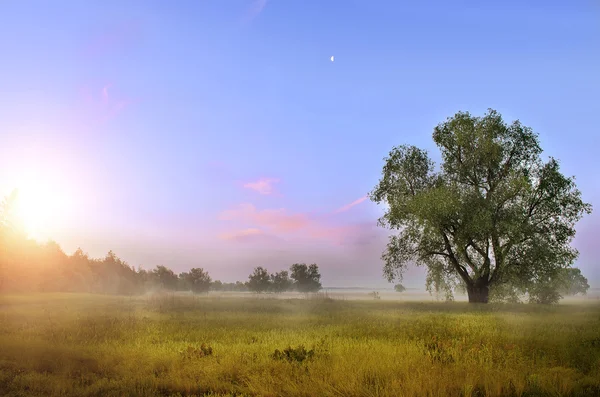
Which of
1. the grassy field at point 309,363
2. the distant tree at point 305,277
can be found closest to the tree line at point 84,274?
the distant tree at point 305,277

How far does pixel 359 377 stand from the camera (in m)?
9.34

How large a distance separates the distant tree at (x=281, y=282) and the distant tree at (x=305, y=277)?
8.45 ft

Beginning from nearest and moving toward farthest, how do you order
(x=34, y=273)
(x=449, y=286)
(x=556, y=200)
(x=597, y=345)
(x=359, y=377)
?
1. (x=359, y=377)
2. (x=597, y=345)
3. (x=556, y=200)
4. (x=449, y=286)
5. (x=34, y=273)

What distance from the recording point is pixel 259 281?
10512 centimetres

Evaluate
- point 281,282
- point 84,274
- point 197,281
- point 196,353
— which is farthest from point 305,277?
point 196,353

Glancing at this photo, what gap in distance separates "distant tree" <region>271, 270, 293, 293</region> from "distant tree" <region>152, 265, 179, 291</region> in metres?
32.9

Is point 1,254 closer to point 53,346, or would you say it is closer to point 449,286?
point 53,346

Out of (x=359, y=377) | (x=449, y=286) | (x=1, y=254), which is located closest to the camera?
(x=359, y=377)

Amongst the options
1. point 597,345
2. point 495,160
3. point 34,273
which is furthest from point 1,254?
point 597,345

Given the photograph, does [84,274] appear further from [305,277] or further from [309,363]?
[309,363]

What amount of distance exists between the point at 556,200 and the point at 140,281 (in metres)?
115

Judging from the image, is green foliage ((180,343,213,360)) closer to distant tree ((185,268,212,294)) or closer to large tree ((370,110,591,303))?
large tree ((370,110,591,303))

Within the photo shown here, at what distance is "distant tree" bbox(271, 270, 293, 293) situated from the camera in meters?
108

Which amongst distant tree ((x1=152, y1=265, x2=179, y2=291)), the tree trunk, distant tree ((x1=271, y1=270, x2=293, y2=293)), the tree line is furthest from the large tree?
distant tree ((x1=152, y1=265, x2=179, y2=291))
